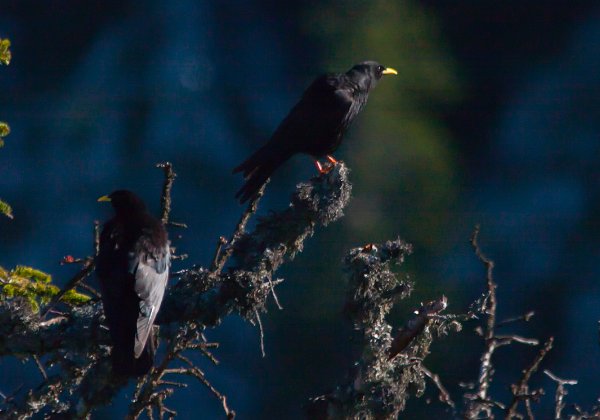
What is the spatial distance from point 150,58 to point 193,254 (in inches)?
114

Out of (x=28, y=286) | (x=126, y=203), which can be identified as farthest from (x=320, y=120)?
(x=28, y=286)

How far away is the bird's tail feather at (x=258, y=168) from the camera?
5.62m

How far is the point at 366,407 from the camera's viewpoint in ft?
13.6

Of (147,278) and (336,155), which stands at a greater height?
(336,155)

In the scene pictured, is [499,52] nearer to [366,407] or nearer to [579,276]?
[579,276]

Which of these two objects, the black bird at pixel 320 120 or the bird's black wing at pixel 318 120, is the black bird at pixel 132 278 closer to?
the black bird at pixel 320 120

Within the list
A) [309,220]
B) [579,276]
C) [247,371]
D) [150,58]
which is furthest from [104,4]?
[309,220]

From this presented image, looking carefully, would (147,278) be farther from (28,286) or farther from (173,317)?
(28,286)

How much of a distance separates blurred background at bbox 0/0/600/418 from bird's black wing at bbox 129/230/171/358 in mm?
4086

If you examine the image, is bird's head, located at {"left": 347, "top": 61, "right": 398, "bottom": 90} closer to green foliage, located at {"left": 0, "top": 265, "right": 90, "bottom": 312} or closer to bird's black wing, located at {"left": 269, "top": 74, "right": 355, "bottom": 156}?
bird's black wing, located at {"left": 269, "top": 74, "right": 355, "bottom": 156}

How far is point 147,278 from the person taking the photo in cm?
471

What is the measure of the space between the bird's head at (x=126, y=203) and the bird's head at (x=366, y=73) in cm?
205

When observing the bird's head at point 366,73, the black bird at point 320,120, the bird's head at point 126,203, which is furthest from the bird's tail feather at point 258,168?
the bird's head at point 366,73

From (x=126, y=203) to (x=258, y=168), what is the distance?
79 cm
